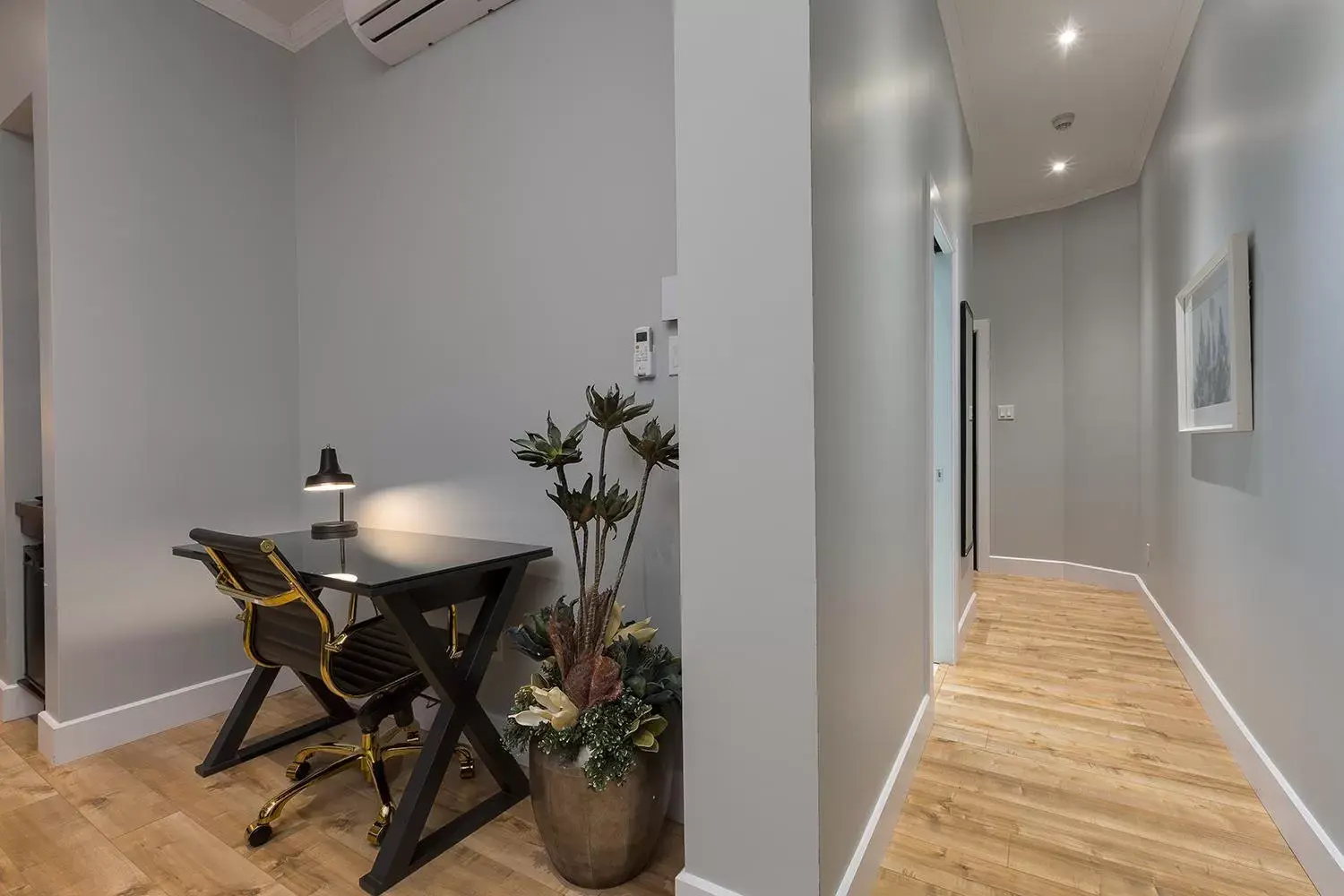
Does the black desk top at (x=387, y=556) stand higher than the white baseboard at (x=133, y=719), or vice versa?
the black desk top at (x=387, y=556)

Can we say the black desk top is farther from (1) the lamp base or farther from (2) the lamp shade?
(2) the lamp shade

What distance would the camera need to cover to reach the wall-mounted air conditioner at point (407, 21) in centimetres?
224

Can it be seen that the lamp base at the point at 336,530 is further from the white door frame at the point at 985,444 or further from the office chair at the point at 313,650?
the white door frame at the point at 985,444

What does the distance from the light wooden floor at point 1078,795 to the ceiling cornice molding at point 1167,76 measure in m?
2.75

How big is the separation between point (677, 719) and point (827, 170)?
4.47 ft

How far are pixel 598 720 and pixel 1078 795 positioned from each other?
1.47 m

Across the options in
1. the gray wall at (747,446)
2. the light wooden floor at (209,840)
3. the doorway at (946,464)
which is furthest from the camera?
the doorway at (946,464)

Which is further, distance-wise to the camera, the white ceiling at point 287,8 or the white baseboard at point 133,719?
the white ceiling at point 287,8

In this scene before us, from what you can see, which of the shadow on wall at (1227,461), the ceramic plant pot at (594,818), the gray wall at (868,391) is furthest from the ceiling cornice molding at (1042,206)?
the ceramic plant pot at (594,818)

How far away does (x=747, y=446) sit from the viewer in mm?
1252

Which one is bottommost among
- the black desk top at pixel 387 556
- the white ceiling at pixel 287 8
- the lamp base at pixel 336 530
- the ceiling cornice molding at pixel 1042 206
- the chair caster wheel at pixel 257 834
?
the chair caster wheel at pixel 257 834

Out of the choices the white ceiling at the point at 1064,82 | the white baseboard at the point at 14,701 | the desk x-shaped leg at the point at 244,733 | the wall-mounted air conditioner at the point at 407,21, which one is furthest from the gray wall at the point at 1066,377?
the white baseboard at the point at 14,701

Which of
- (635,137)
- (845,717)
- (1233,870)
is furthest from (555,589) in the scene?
(1233,870)

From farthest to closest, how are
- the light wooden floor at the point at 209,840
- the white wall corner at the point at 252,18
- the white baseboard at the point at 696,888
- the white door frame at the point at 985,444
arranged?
1. the white door frame at the point at 985,444
2. the white wall corner at the point at 252,18
3. the light wooden floor at the point at 209,840
4. the white baseboard at the point at 696,888
